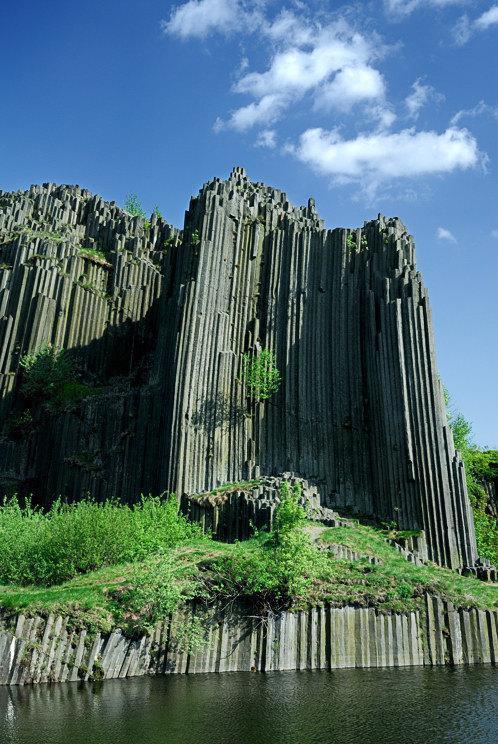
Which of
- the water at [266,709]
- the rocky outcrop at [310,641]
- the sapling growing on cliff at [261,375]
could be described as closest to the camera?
the water at [266,709]

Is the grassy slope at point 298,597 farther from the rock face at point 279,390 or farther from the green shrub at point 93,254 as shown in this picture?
the green shrub at point 93,254

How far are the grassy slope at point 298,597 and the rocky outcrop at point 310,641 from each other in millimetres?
604

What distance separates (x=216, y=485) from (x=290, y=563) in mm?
16336

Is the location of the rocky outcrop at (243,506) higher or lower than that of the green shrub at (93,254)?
lower

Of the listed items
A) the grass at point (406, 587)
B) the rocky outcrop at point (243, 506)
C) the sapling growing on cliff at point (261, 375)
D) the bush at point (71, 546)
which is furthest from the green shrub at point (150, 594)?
the sapling growing on cliff at point (261, 375)

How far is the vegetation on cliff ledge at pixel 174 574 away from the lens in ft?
76.3

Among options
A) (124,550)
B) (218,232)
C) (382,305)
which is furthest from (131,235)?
(124,550)

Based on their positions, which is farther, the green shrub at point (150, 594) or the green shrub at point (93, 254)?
the green shrub at point (93, 254)

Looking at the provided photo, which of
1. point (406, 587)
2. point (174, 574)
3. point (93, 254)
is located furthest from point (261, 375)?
point (93, 254)

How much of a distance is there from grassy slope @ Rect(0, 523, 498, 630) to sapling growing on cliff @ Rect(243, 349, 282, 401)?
15.9 metres

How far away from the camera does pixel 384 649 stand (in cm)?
2320

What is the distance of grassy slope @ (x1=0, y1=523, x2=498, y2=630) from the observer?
2269 cm

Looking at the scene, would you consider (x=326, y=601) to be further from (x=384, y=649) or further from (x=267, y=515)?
(x=267, y=515)

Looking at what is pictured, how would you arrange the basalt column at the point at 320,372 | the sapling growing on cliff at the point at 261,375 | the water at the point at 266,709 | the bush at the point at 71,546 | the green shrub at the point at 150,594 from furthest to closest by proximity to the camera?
the sapling growing on cliff at the point at 261,375 → the basalt column at the point at 320,372 → the bush at the point at 71,546 → the green shrub at the point at 150,594 → the water at the point at 266,709
